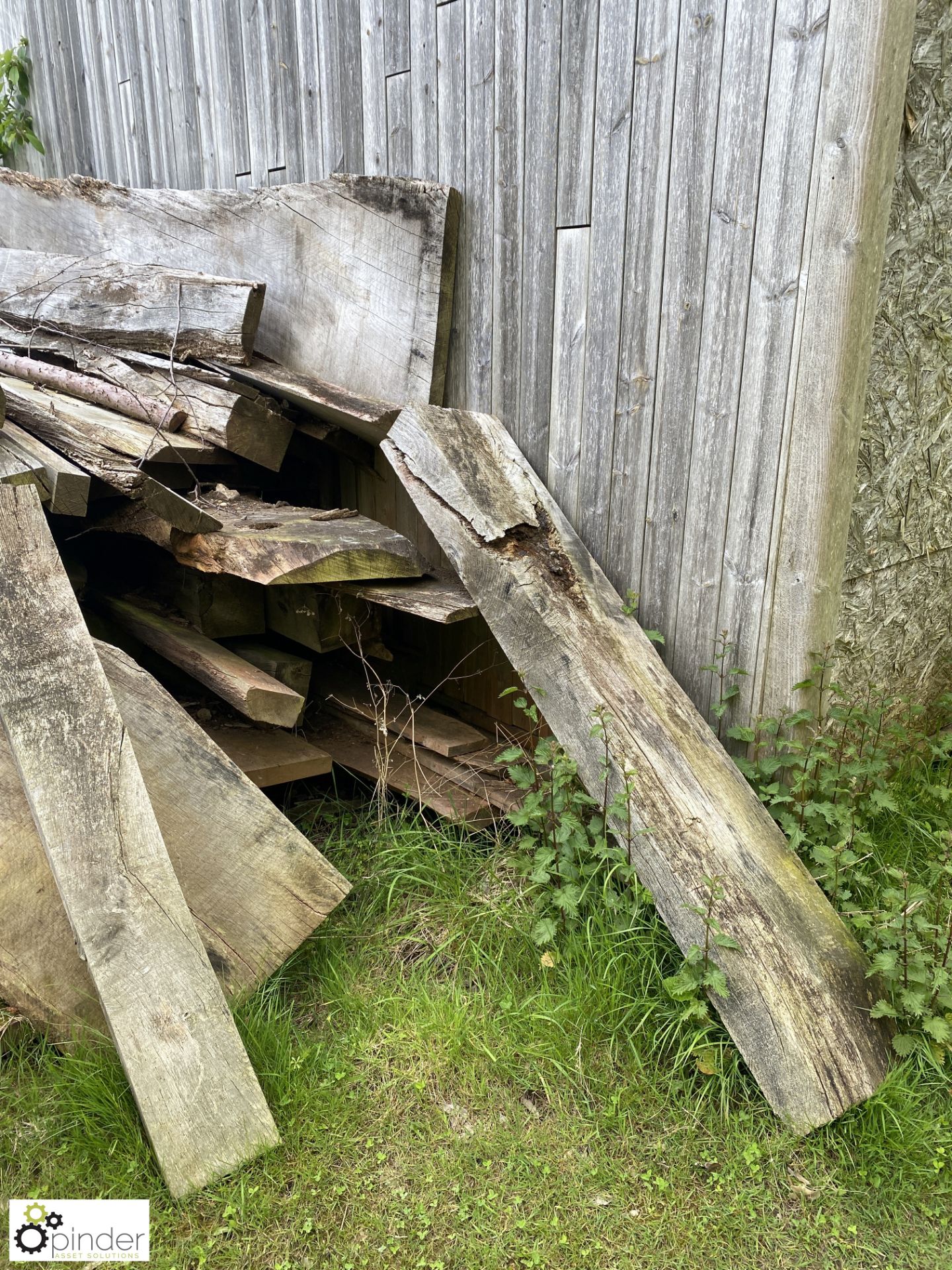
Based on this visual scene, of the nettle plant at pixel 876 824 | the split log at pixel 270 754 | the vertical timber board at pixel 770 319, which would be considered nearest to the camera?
the nettle plant at pixel 876 824

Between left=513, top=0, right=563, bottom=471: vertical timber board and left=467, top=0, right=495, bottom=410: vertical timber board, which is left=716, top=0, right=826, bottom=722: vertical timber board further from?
left=467, top=0, right=495, bottom=410: vertical timber board

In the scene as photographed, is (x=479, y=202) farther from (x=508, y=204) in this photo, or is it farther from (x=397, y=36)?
(x=397, y=36)

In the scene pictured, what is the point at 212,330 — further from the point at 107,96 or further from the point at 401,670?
the point at 107,96

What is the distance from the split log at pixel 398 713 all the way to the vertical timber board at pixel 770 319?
1.03m

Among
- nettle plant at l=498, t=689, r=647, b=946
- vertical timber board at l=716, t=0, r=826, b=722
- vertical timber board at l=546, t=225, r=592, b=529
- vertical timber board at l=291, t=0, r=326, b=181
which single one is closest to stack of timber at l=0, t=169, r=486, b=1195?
vertical timber board at l=291, t=0, r=326, b=181

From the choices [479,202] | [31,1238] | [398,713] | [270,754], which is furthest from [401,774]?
[479,202]

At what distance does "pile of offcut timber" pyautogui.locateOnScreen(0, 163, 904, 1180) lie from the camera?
2133 mm

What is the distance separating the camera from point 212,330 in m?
3.70

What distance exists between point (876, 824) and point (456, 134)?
273cm

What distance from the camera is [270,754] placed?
125 inches

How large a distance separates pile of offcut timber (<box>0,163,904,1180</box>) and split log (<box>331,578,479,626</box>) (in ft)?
0.05

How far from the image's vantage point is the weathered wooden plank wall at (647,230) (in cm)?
235

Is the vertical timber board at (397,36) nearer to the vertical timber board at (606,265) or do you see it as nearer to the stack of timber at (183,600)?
the stack of timber at (183,600)

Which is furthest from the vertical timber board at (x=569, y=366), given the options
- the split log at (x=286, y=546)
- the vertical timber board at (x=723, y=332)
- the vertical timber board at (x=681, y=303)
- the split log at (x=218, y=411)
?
the split log at (x=218, y=411)
